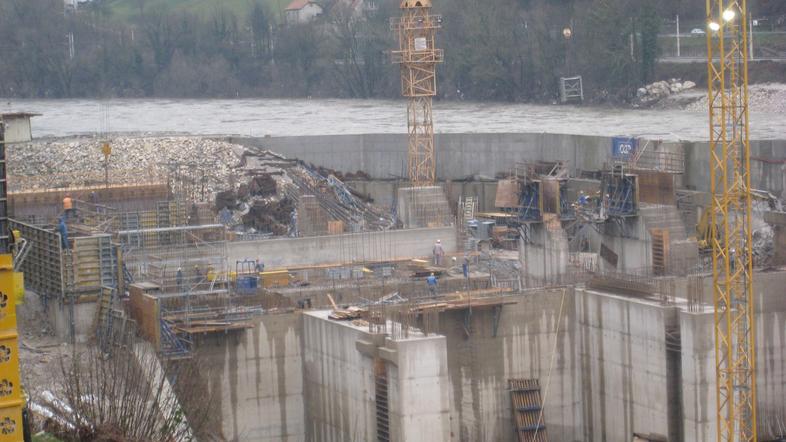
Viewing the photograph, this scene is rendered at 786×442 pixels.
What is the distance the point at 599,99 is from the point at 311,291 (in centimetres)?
4245

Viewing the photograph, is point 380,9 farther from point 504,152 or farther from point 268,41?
point 504,152

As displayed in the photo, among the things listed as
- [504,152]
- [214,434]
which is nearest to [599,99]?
[504,152]

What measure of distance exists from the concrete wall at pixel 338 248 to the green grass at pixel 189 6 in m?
73.8

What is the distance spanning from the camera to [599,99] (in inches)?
2985

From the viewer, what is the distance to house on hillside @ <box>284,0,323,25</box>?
109m

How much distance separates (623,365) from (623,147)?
15.4m

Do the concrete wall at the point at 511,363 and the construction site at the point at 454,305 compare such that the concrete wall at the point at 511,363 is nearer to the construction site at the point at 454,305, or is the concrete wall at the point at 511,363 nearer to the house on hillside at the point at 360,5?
the construction site at the point at 454,305

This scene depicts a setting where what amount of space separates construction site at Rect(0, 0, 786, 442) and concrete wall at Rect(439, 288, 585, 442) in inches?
1.7

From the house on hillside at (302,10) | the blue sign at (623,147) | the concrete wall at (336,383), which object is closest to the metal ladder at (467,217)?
the blue sign at (623,147)

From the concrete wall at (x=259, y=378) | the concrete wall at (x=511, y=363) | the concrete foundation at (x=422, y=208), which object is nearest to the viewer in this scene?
the concrete wall at (x=259, y=378)

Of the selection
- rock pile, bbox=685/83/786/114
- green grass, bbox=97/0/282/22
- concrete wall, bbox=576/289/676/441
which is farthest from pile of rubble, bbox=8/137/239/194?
green grass, bbox=97/0/282/22

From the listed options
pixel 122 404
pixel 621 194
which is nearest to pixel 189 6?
pixel 621 194

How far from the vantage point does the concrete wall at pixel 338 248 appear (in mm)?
41031

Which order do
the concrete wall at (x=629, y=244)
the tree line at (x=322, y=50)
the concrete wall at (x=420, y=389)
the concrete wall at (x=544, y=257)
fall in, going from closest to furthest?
the concrete wall at (x=420, y=389) → the concrete wall at (x=544, y=257) → the concrete wall at (x=629, y=244) → the tree line at (x=322, y=50)
